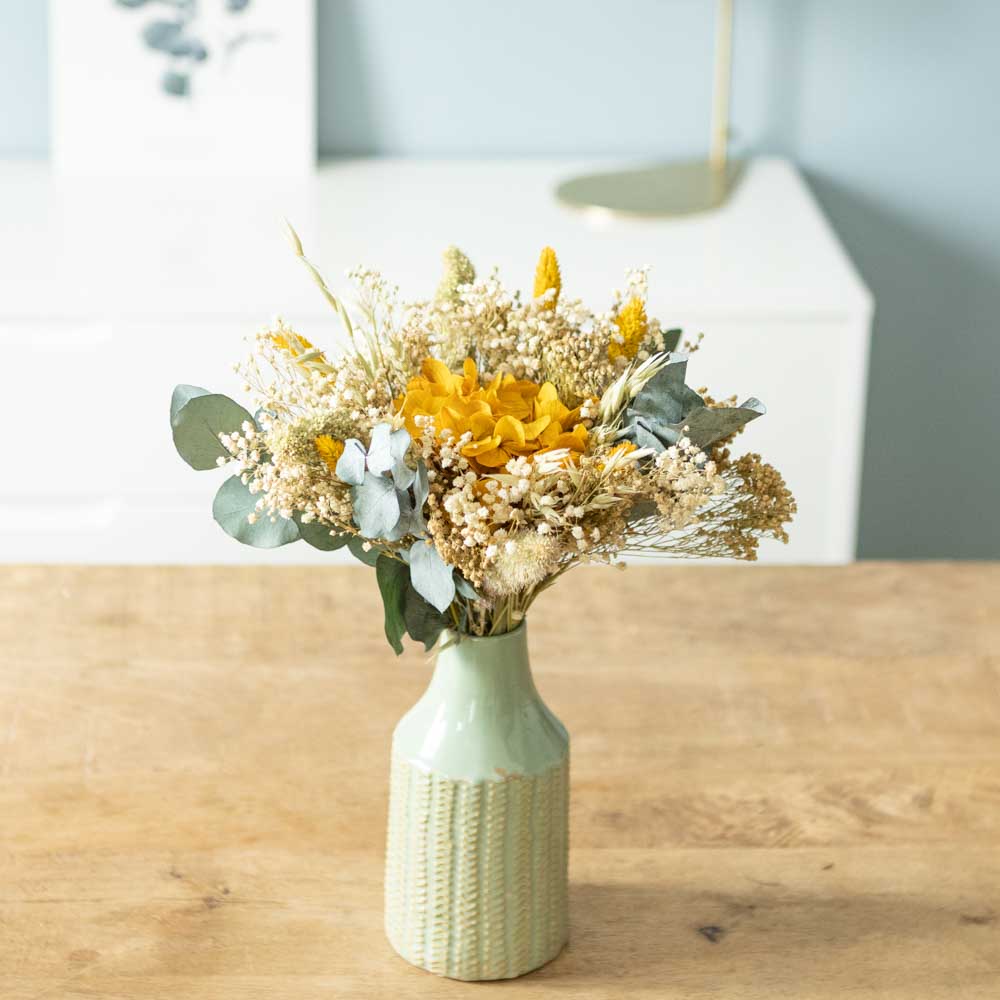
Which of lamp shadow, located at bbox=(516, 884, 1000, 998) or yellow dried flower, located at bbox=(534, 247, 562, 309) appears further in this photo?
lamp shadow, located at bbox=(516, 884, 1000, 998)

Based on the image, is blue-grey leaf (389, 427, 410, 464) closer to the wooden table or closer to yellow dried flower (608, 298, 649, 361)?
yellow dried flower (608, 298, 649, 361)

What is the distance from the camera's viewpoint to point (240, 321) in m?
1.96

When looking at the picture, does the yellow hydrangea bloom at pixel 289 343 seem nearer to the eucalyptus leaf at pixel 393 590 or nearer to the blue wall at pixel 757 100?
the eucalyptus leaf at pixel 393 590

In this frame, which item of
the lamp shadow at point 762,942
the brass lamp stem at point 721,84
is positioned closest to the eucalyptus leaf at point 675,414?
the lamp shadow at point 762,942

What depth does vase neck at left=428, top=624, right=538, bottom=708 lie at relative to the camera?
0.89m

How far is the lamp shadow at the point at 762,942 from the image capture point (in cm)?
95

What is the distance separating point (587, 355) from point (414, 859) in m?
0.32

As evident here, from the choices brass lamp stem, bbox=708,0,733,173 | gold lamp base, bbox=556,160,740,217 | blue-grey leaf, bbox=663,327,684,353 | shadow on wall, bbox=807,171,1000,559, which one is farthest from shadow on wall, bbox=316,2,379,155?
blue-grey leaf, bbox=663,327,684,353

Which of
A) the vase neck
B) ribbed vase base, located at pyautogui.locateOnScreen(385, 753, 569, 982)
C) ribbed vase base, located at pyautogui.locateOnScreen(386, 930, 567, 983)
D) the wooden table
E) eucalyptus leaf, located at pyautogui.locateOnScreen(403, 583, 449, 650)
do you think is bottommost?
the wooden table

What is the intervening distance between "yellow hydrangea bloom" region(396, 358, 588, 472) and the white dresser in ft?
3.76

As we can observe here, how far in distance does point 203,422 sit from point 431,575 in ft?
0.52

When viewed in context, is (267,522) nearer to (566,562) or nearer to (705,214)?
(566,562)

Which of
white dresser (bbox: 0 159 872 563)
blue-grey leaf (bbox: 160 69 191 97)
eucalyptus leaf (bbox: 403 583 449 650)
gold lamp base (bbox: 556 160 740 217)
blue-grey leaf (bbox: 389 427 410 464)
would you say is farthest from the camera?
blue-grey leaf (bbox: 160 69 191 97)

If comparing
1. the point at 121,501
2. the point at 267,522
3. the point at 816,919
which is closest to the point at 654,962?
the point at 816,919
